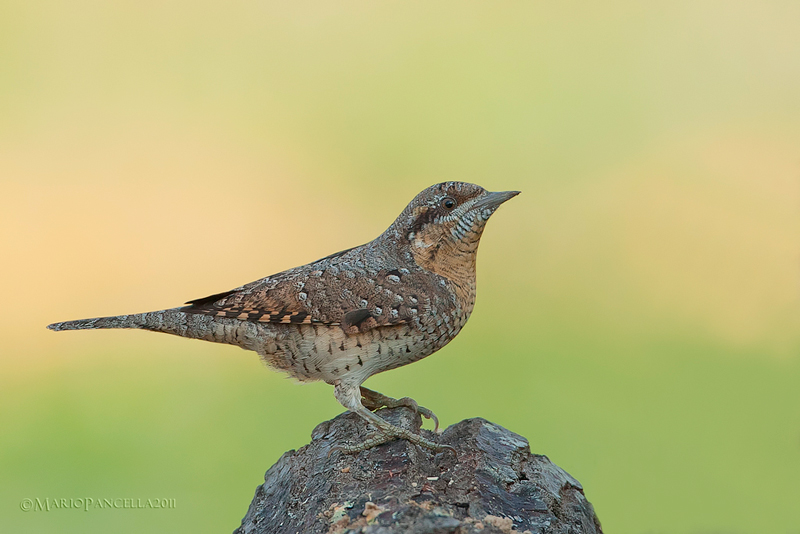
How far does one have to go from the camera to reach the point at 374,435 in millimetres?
3795

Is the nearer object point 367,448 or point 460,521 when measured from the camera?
point 460,521

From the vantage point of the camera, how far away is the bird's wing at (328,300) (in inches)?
145

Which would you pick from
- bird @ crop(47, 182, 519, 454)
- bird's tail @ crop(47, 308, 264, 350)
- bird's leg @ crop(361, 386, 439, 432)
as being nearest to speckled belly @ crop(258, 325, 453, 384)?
bird @ crop(47, 182, 519, 454)

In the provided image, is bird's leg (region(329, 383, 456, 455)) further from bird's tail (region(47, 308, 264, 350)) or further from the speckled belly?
bird's tail (region(47, 308, 264, 350))

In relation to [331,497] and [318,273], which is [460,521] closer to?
[331,497]

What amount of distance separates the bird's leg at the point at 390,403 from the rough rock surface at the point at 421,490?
0.74ft

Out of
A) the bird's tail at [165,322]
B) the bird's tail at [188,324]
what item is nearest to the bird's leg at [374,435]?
the bird's tail at [188,324]

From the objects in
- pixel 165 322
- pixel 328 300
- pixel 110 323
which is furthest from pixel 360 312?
pixel 110 323

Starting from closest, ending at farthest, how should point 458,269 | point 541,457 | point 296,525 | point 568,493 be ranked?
point 296,525, point 568,493, point 541,457, point 458,269

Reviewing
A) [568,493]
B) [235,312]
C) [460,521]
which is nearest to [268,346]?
[235,312]

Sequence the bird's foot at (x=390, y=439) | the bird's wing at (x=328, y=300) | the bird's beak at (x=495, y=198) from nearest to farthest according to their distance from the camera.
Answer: the bird's foot at (x=390, y=439), the bird's wing at (x=328, y=300), the bird's beak at (x=495, y=198)

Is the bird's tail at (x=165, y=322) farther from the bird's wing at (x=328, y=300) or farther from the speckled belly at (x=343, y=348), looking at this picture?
the speckled belly at (x=343, y=348)

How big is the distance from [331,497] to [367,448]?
418 millimetres

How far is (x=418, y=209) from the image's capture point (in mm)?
4062
